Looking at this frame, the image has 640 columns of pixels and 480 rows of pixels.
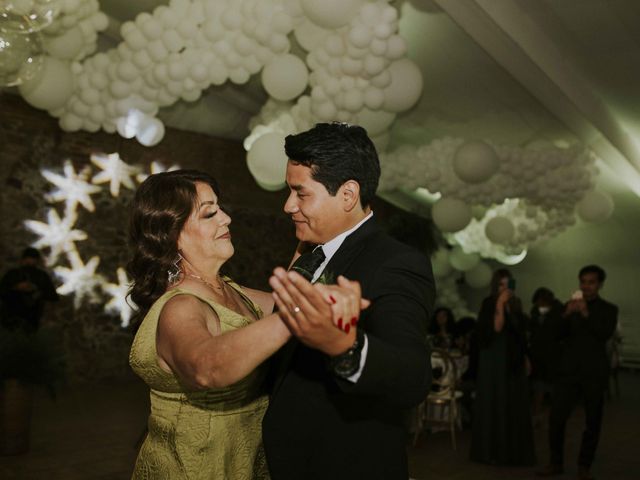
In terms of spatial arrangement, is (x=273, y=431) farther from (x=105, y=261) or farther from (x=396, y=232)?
(x=396, y=232)

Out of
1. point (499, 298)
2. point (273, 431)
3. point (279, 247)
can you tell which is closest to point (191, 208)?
point (273, 431)

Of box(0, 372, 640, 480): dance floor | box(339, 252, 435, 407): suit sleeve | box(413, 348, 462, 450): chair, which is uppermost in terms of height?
box(339, 252, 435, 407): suit sleeve

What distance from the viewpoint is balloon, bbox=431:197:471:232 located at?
729 cm

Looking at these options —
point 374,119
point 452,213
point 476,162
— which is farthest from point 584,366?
point 452,213

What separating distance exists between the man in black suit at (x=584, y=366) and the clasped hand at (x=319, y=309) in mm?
4210

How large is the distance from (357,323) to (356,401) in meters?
0.26

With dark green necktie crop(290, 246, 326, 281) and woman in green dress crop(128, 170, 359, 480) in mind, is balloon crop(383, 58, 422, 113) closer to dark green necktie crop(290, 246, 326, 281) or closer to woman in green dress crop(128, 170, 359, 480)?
woman in green dress crop(128, 170, 359, 480)

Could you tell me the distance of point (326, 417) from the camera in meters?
1.45

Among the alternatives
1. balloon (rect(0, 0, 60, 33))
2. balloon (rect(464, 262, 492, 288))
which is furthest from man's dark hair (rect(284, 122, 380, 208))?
balloon (rect(464, 262, 492, 288))

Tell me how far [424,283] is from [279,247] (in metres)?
8.89

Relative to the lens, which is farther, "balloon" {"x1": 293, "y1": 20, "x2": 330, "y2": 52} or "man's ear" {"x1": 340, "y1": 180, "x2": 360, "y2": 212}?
"balloon" {"x1": 293, "y1": 20, "x2": 330, "y2": 52}

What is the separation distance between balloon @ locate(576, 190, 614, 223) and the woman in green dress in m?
6.37

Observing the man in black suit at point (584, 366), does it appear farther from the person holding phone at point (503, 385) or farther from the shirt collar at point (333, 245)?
the shirt collar at point (333, 245)

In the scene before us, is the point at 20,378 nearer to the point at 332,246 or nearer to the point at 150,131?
the point at 150,131
